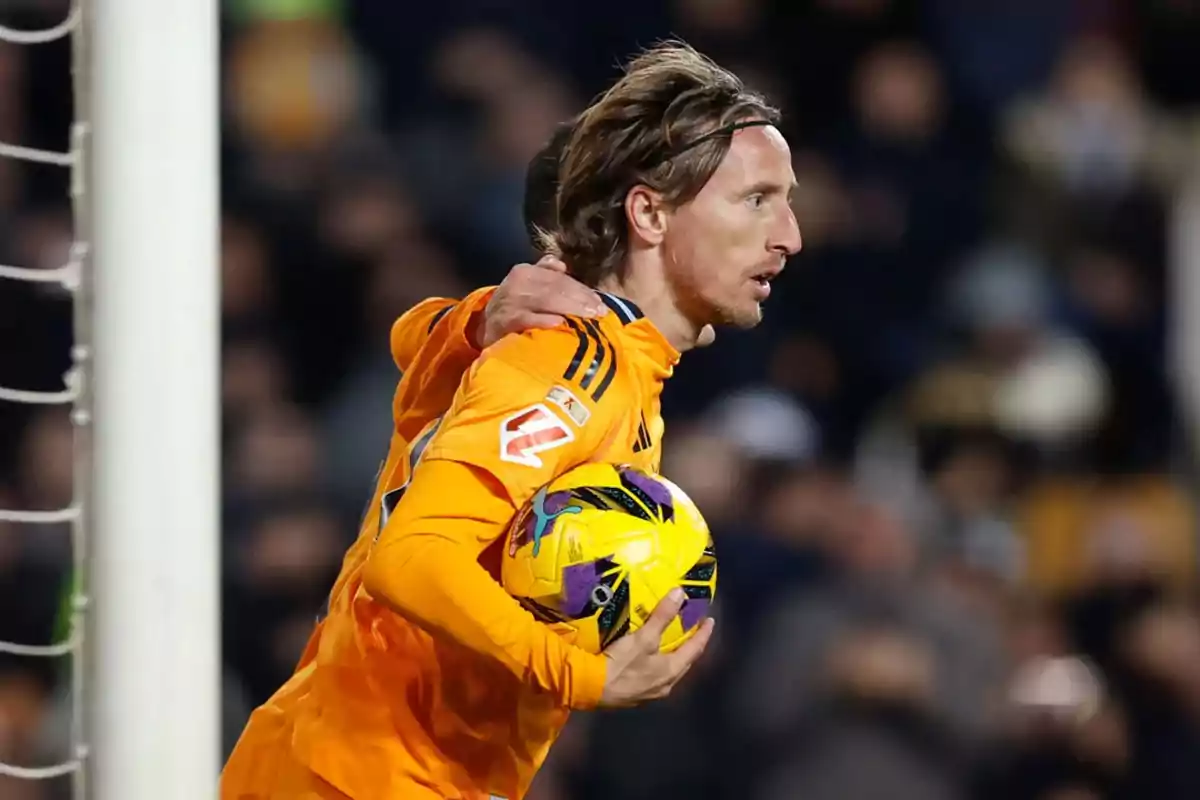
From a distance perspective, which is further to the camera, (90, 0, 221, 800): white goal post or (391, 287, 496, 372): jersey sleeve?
(391, 287, 496, 372): jersey sleeve

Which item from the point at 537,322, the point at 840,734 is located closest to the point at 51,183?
the point at 840,734

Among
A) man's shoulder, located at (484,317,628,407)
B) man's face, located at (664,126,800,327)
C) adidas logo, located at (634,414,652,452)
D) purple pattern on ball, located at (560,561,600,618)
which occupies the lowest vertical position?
purple pattern on ball, located at (560,561,600,618)

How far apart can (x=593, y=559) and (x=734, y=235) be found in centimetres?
64

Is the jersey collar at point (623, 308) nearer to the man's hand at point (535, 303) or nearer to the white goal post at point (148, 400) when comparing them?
the man's hand at point (535, 303)

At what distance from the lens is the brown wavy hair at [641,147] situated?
2814 millimetres

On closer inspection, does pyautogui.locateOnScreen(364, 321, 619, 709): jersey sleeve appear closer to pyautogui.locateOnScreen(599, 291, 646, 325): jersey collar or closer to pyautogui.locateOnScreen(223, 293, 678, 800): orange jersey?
pyautogui.locateOnScreen(223, 293, 678, 800): orange jersey

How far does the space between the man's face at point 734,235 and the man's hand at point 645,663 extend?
546 mm

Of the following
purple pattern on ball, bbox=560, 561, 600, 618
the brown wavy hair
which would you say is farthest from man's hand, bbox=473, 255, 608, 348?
purple pattern on ball, bbox=560, 561, 600, 618

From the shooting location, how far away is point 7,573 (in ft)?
14.6

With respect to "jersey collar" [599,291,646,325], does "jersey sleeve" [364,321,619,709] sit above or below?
below

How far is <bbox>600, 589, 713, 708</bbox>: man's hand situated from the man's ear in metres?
0.63

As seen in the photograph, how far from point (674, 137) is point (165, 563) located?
108cm

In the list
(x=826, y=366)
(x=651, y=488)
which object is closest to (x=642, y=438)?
(x=651, y=488)

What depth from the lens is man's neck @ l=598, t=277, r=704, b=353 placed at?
2832 millimetres
